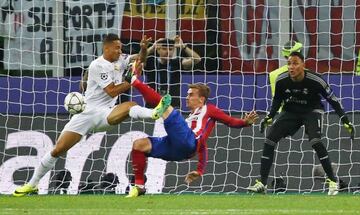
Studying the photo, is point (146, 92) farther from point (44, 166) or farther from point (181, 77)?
point (181, 77)

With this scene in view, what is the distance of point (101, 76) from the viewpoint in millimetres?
14852

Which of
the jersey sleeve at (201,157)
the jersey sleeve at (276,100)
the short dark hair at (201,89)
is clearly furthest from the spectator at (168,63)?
the jersey sleeve at (201,157)

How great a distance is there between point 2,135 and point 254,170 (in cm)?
352

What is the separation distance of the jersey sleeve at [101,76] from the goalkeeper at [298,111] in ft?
7.10

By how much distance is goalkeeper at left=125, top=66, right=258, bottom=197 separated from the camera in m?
14.1

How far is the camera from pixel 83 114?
14773 mm

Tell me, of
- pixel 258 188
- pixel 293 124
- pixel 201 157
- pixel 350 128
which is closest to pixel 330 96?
pixel 350 128

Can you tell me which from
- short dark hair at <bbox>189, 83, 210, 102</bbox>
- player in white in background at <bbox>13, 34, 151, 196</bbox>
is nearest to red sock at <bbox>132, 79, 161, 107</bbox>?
player in white in background at <bbox>13, 34, 151, 196</bbox>

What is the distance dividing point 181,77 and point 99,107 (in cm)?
244

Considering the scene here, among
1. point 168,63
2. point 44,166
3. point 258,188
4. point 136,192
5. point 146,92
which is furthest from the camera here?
point 168,63

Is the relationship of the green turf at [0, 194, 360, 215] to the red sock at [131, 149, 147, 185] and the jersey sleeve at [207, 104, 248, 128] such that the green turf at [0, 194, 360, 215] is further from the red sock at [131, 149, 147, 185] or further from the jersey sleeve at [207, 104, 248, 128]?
the jersey sleeve at [207, 104, 248, 128]

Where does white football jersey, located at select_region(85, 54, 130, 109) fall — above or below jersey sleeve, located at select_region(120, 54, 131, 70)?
below

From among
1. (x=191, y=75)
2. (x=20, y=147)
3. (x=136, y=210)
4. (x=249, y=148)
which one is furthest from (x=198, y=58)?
(x=136, y=210)

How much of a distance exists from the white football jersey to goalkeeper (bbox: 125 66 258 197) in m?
0.20
